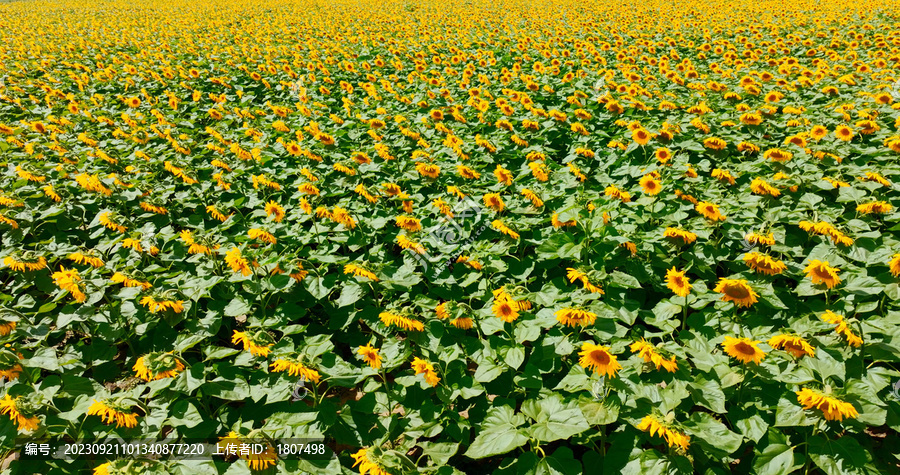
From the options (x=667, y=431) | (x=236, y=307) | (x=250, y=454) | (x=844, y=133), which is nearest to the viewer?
(x=667, y=431)

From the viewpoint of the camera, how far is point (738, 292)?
Answer: 289 cm

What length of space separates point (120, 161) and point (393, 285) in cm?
464

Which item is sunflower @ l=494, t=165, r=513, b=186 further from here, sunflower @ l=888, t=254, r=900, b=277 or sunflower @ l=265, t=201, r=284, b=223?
sunflower @ l=888, t=254, r=900, b=277

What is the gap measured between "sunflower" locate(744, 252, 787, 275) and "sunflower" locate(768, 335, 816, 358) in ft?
2.41

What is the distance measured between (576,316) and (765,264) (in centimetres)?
157

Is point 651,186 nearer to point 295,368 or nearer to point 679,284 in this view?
point 679,284

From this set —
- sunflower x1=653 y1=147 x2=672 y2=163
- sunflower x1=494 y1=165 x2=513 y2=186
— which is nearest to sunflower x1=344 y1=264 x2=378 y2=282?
sunflower x1=494 y1=165 x2=513 y2=186

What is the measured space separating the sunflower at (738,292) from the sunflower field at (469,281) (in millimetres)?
16

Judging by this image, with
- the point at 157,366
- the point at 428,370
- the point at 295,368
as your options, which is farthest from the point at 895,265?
the point at 157,366

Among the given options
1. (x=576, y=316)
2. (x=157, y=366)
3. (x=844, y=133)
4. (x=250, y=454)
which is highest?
(x=844, y=133)

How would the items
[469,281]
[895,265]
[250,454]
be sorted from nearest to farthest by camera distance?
[250,454] → [895,265] → [469,281]

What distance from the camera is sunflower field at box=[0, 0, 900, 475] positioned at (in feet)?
8.02

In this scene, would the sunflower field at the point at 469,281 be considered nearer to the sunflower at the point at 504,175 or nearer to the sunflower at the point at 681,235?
the sunflower at the point at 681,235

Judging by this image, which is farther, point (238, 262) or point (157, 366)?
point (238, 262)
